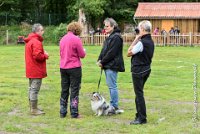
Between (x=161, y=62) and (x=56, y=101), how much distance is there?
10746mm

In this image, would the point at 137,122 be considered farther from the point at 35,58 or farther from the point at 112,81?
the point at 35,58

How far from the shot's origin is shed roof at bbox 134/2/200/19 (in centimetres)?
3759

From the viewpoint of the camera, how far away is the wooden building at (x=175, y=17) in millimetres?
37719

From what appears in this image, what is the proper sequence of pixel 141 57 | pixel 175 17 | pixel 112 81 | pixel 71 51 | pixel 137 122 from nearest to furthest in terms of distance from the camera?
pixel 141 57
pixel 137 122
pixel 71 51
pixel 112 81
pixel 175 17

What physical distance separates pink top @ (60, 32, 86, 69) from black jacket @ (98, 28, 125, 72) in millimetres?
534

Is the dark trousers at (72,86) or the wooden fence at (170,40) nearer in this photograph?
the dark trousers at (72,86)

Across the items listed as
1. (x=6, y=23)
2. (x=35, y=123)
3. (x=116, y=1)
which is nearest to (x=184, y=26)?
(x=116, y=1)

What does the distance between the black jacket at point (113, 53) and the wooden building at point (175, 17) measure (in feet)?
96.9

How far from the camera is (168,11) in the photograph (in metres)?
38.4

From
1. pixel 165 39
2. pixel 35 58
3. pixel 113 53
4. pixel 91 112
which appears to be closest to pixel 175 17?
pixel 165 39

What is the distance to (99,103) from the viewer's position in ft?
28.8

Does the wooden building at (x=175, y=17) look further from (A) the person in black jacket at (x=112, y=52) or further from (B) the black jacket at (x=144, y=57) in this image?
(B) the black jacket at (x=144, y=57)

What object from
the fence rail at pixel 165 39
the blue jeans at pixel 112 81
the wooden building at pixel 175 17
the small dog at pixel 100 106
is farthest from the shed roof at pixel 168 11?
the small dog at pixel 100 106

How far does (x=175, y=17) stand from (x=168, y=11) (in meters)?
1.13
